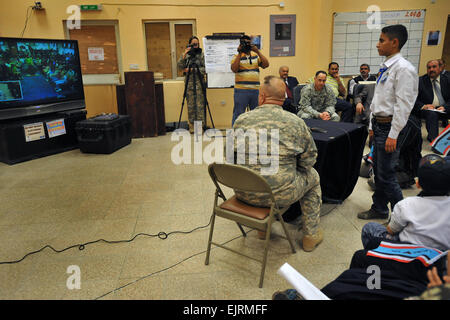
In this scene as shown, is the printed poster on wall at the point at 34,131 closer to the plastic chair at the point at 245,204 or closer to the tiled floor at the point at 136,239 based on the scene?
the tiled floor at the point at 136,239

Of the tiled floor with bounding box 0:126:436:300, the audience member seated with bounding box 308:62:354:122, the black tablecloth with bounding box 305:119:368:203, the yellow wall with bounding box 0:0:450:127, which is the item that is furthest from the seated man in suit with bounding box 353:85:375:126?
the black tablecloth with bounding box 305:119:368:203

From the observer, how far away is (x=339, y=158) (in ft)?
8.99

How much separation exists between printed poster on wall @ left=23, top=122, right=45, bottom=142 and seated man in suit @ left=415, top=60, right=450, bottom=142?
5.32 m

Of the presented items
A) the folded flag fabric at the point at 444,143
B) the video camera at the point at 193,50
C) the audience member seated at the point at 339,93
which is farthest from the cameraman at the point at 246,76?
the folded flag fabric at the point at 444,143

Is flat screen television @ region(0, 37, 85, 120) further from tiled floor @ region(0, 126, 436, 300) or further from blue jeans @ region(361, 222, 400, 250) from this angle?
blue jeans @ region(361, 222, 400, 250)

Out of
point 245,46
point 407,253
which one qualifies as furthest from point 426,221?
point 245,46

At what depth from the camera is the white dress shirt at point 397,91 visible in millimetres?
2207

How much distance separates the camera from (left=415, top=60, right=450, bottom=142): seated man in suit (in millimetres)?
4672

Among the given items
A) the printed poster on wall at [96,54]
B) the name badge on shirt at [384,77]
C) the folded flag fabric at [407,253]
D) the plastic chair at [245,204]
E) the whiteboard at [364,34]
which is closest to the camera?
the folded flag fabric at [407,253]

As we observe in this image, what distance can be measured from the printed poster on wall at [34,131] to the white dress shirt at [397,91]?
432 cm
